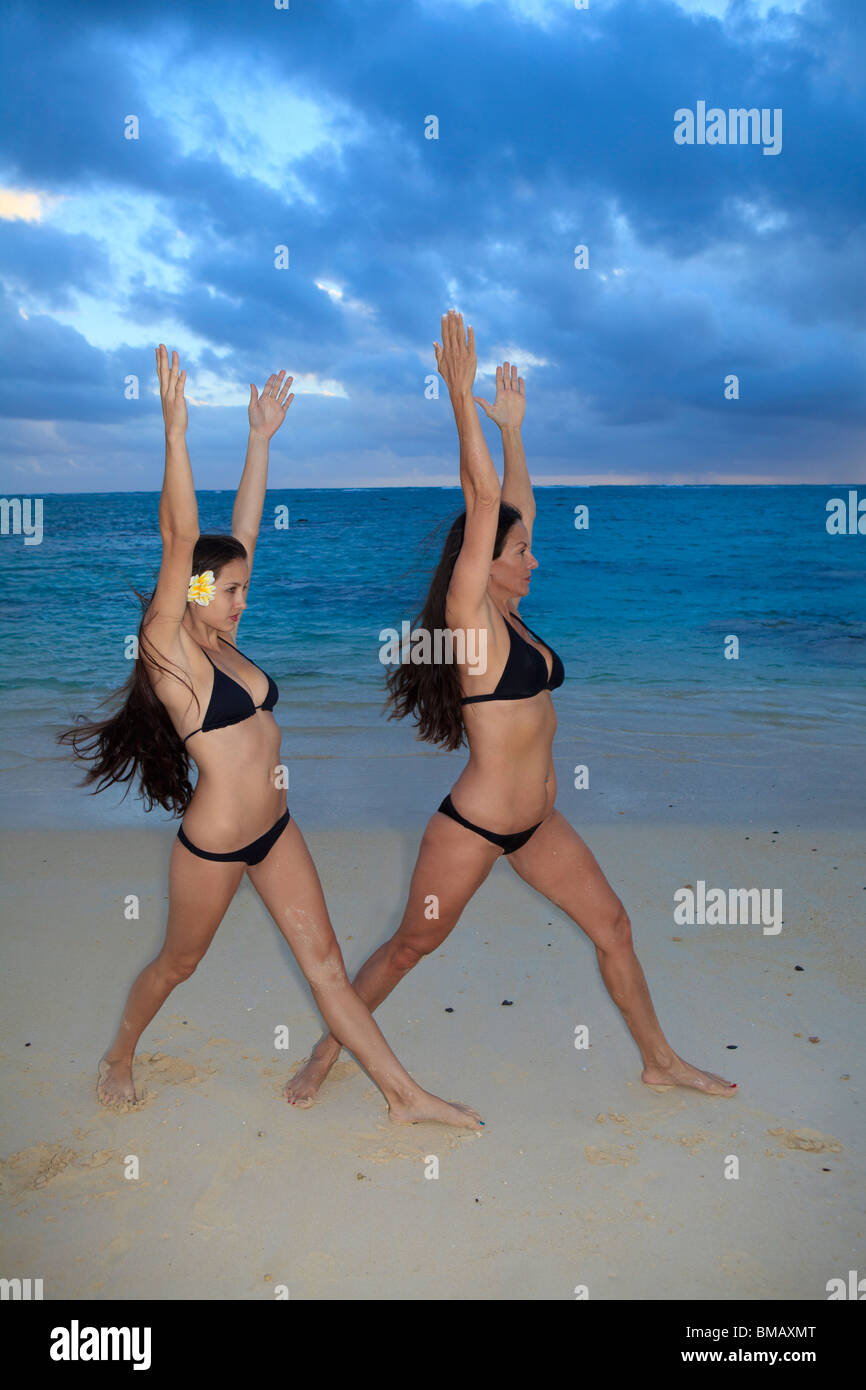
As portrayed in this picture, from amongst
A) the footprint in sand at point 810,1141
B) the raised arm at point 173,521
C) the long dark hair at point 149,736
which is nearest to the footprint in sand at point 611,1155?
the footprint in sand at point 810,1141

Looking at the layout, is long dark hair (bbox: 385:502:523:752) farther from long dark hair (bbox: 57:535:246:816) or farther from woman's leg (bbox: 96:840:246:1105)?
woman's leg (bbox: 96:840:246:1105)

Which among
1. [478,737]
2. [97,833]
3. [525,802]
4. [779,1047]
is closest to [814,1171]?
[779,1047]

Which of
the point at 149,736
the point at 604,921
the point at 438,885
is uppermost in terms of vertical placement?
the point at 149,736

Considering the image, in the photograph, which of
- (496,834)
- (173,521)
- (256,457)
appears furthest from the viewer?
(256,457)

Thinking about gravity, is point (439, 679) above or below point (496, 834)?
above

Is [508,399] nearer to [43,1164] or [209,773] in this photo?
[209,773]

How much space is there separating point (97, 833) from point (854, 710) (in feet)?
29.3

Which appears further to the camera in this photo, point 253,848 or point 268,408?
point 268,408

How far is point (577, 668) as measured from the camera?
16031 mm

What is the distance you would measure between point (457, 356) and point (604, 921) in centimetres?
217

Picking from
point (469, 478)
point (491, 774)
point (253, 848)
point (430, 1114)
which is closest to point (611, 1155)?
point (430, 1114)

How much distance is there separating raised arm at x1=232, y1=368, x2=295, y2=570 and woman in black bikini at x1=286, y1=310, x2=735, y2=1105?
864mm

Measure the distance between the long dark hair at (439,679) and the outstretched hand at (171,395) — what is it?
106 centimetres

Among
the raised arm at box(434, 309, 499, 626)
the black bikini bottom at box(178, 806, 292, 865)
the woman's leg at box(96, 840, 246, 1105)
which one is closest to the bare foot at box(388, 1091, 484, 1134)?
the woman's leg at box(96, 840, 246, 1105)
